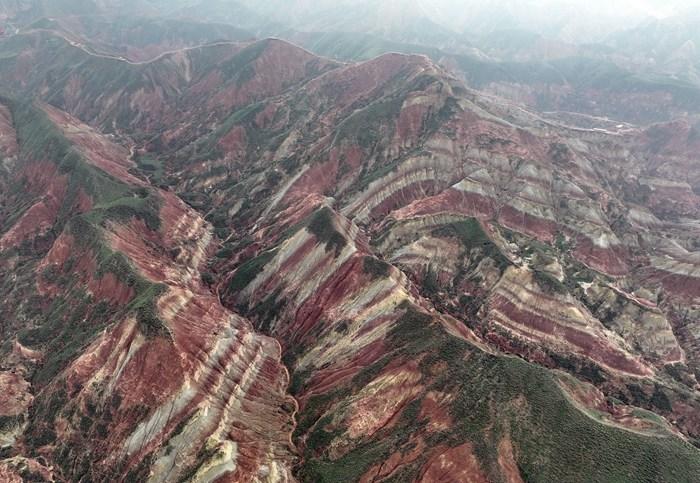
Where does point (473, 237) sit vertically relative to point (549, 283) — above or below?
above

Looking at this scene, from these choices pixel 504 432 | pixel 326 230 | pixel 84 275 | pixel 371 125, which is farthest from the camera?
pixel 371 125

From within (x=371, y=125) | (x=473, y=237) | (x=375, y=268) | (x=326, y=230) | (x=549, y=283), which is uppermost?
(x=371, y=125)

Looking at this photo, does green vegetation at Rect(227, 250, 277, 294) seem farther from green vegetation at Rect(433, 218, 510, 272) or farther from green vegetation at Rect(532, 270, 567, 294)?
green vegetation at Rect(532, 270, 567, 294)

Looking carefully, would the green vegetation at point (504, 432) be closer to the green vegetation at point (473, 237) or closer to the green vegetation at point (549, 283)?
the green vegetation at point (549, 283)

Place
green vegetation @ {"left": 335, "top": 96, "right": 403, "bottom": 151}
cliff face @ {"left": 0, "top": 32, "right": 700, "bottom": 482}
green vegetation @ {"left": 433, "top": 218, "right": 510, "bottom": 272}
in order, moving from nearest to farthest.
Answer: cliff face @ {"left": 0, "top": 32, "right": 700, "bottom": 482}, green vegetation @ {"left": 433, "top": 218, "right": 510, "bottom": 272}, green vegetation @ {"left": 335, "top": 96, "right": 403, "bottom": 151}

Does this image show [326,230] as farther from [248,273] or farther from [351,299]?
[248,273]

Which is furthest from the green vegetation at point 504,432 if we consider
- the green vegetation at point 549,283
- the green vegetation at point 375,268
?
the green vegetation at point 549,283

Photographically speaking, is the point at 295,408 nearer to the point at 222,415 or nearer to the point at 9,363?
the point at 222,415

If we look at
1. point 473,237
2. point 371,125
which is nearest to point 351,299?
point 473,237

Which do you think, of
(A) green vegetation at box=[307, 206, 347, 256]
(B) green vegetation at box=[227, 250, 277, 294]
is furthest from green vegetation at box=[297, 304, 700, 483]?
(B) green vegetation at box=[227, 250, 277, 294]
